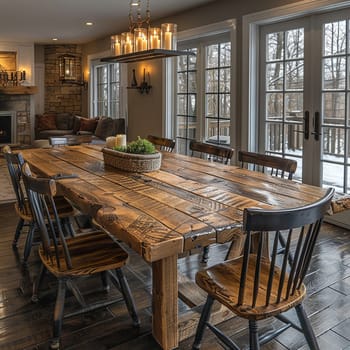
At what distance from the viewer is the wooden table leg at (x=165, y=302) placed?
1970 millimetres

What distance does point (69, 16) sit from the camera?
668 cm

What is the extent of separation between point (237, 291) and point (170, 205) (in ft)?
1.73

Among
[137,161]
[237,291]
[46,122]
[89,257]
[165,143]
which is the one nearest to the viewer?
[237,291]

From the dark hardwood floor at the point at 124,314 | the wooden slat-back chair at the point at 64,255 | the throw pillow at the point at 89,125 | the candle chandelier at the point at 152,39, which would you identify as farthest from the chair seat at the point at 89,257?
the throw pillow at the point at 89,125

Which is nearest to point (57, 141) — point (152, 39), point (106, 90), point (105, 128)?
point (152, 39)

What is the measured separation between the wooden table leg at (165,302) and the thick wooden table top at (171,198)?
0.27 meters

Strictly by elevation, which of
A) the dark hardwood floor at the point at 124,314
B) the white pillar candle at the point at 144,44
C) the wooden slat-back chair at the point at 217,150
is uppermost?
the white pillar candle at the point at 144,44

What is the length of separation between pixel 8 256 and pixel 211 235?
2245 millimetres

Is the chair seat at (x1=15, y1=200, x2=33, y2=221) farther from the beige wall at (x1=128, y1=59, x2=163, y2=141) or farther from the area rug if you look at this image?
the beige wall at (x1=128, y1=59, x2=163, y2=141)

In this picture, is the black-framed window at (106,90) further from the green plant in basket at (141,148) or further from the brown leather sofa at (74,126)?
the green plant in basket at (141,148)

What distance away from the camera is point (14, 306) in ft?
8.41

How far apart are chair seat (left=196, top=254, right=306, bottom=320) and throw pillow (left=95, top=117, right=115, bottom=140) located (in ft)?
20.6

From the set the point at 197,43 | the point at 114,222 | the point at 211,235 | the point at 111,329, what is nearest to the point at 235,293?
the point at 211,235

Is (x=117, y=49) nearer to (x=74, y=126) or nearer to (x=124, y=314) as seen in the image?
(x=124, y=314)
